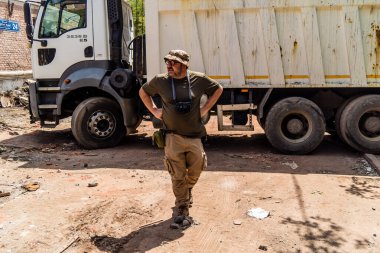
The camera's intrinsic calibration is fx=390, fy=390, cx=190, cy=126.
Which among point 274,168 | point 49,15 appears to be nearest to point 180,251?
point 274,168

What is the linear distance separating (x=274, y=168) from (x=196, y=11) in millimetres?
2980

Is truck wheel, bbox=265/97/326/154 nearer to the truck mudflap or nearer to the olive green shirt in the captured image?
the olive green shirt

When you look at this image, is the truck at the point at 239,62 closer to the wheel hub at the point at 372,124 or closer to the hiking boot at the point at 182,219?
the wheel hub at the point at 372,124

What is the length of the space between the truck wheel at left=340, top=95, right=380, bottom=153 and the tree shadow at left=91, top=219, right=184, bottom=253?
164 inches

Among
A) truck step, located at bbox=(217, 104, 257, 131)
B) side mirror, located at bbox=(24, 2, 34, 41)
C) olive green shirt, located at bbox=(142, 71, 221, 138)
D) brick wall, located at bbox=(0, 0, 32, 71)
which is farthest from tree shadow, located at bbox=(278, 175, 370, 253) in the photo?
brick wall, located at bbox=(0, 0, 32, 71)

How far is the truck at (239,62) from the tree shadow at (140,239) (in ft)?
→ 11.4

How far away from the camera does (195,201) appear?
4.75 metres

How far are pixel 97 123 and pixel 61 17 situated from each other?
213 centimetres

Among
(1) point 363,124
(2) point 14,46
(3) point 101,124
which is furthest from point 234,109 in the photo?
(2) point 14,46

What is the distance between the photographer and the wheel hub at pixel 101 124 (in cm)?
747

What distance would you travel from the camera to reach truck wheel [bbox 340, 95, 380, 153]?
670 centimetres

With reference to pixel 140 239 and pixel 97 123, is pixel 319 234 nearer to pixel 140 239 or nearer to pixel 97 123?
pixel 140 239

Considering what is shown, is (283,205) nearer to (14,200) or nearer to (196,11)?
(14,200)

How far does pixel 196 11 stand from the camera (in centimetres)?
676
